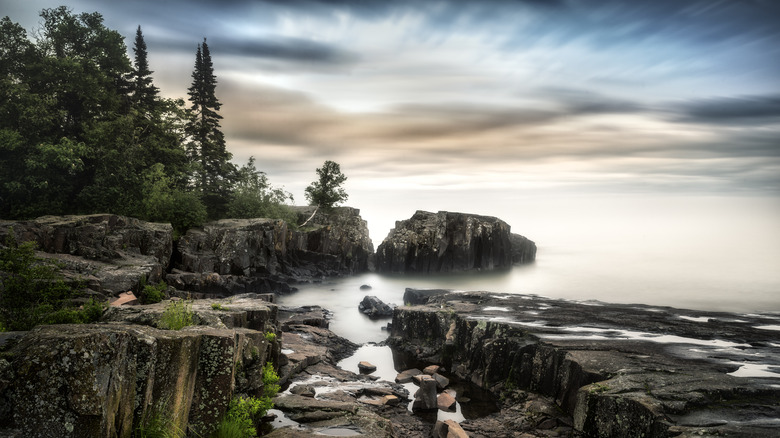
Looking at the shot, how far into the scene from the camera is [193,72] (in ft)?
189

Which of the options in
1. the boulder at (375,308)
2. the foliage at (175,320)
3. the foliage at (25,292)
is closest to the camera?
the foliage at (175,320)

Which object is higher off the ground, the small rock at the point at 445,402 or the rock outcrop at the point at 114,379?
the rock outcrop at the point at 114,379

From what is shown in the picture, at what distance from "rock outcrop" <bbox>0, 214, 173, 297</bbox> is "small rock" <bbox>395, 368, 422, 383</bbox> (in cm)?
1645

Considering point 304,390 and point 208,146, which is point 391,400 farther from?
point 208,146

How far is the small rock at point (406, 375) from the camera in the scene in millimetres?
20659

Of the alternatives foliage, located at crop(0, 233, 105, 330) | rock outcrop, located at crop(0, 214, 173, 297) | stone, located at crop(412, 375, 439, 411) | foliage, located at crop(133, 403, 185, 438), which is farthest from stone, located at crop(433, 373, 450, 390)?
rock outcrop, located at crop(0, 214, 173, 297)

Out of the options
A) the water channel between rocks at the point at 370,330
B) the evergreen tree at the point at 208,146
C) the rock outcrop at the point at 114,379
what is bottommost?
the water channel between rocks at the point at 370,330

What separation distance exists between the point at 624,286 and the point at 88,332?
Result: 69241mm

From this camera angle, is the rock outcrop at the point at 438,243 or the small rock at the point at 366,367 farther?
the rock outcrop at the point at 438,243

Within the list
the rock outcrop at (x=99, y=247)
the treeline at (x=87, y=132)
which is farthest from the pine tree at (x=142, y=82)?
the rock outcrop at (x=99, y=247)

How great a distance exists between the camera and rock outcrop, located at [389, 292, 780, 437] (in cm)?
1094

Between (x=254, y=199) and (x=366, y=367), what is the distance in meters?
40.8

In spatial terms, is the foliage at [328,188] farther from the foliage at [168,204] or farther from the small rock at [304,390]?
the small rock at [304,390]

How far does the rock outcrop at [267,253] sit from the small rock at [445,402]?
1108 inches
